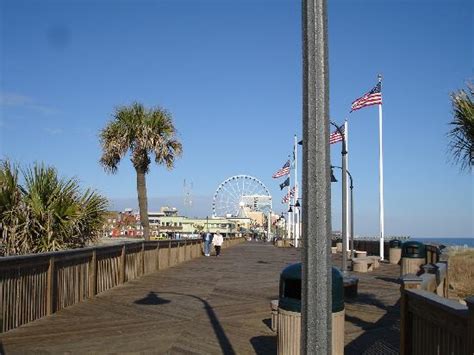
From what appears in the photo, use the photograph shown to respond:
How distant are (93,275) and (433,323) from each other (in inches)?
378

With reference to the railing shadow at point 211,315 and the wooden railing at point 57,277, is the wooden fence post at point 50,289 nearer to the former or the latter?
the wooden railing at point 57,277

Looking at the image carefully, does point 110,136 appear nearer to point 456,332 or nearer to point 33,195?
point 33,195

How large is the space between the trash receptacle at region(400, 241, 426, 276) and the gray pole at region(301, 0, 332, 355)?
49.1 feet

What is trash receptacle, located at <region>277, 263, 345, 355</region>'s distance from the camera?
668 cm

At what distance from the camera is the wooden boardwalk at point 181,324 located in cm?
829

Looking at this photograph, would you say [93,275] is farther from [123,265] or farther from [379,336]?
[379,336]

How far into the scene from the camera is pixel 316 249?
12.0 feet

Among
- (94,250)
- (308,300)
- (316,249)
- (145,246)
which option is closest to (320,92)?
(316,249)

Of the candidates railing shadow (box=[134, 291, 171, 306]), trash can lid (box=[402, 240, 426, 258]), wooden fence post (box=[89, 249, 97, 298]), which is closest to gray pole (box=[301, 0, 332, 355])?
railing shadow (box=[134, 291, 171, 306])

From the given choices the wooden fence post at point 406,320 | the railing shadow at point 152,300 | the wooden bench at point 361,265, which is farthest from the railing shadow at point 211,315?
the wooden bench at point 361,265

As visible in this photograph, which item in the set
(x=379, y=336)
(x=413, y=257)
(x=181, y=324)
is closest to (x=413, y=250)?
(x=413, y=257)

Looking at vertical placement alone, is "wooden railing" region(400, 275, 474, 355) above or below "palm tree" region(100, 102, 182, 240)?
below

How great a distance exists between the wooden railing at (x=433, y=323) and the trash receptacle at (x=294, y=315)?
2.32 feet

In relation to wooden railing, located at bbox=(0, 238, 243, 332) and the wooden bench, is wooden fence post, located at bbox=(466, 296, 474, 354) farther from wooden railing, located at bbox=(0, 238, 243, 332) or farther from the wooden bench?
the wooden bench
